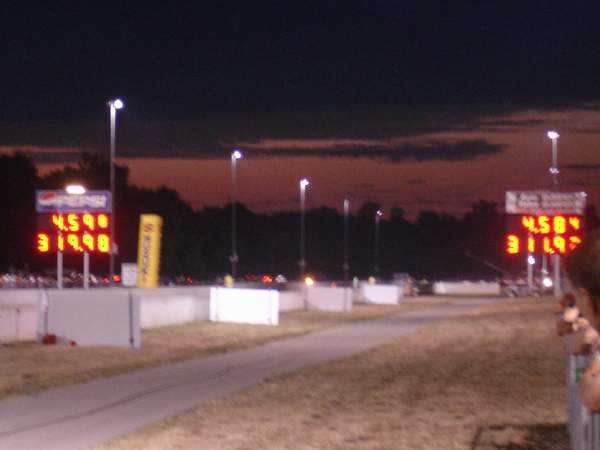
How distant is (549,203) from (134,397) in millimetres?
13392

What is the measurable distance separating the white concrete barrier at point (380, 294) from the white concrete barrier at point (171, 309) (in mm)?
27907

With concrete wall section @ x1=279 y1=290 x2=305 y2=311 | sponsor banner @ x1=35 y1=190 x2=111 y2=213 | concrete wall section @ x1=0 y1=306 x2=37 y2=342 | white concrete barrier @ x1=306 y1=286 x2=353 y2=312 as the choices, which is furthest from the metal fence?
white concrete barrier @ x1=306 y1=286 x2=353 y2=312

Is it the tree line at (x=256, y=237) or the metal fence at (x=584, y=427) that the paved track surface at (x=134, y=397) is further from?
the tree line at (x=256, y=237)

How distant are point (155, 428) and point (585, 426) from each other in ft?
20.5

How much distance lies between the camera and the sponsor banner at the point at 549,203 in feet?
88.4

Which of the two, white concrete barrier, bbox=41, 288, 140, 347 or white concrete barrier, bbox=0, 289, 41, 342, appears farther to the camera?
white concrete barrier, bbox=0, 289, 41, 342

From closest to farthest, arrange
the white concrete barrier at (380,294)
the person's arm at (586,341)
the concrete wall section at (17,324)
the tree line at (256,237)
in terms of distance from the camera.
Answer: the person's arm at (586,341) → the concrete wall section at (17,324) → the white concrete barrier at (380,294) → the tree line at (256,237)

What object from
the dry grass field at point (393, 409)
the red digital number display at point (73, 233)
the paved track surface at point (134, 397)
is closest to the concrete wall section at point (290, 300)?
the red digital number display at point (73, 233)

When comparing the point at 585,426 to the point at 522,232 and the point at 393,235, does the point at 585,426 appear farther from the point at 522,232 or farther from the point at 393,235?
the point at 393,235

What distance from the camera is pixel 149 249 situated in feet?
148

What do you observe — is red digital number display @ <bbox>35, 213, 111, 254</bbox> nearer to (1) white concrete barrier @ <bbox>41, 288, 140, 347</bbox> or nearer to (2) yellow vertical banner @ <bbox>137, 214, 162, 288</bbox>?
(1) white concrete barrier @ <bbox>41, 288, 140, 347</bbox>

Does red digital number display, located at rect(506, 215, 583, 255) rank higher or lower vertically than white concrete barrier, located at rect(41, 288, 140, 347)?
higher

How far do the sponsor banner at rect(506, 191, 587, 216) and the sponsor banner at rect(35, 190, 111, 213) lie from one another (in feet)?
45.9

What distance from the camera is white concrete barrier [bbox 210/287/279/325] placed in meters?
36.1
